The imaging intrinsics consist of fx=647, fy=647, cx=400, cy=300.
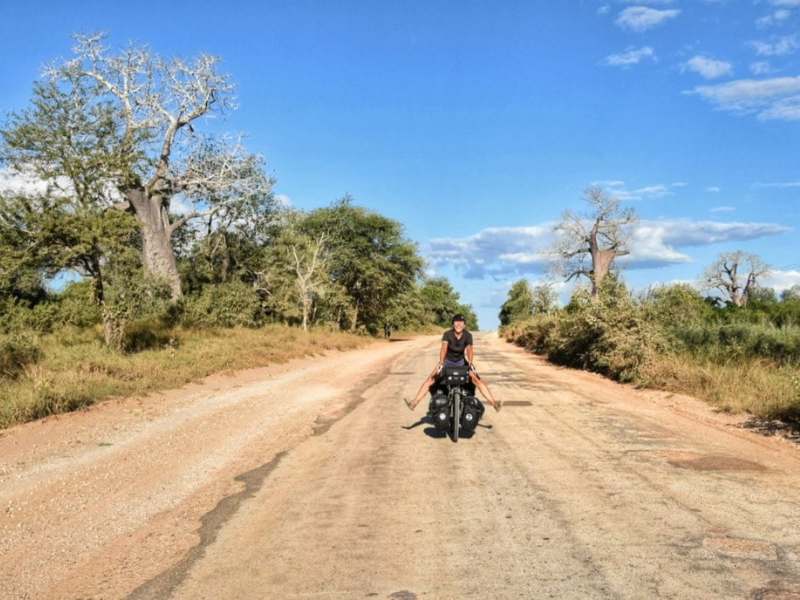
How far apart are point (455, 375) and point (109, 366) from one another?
9.75 metres

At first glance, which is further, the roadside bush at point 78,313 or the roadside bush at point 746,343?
the roadside bush at point 78,313

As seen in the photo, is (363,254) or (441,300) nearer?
(363,254)

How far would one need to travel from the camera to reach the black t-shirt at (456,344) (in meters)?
9.95

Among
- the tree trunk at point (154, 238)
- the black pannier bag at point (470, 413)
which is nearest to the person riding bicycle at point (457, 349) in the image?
the black pannier bag at point (470, 413)

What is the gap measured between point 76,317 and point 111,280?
11.8ft

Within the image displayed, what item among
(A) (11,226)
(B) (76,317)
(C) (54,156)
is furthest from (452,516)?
(B) (76,317)

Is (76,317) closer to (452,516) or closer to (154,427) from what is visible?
(154,427)

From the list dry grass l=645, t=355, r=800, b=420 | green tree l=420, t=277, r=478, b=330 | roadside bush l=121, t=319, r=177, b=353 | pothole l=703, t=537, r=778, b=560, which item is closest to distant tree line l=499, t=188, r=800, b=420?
dry grass l=645, t=355, r=800, b=420

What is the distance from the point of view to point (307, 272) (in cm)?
4138

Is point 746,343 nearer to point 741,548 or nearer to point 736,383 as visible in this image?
point 736,383

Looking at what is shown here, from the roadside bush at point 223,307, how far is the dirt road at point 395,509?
17.8m

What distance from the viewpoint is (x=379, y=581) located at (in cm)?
442

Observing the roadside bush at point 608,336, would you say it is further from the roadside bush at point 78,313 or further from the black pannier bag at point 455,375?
the roadside bush at point 78,313

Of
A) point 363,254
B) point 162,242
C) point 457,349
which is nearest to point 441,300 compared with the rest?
point 363,254
